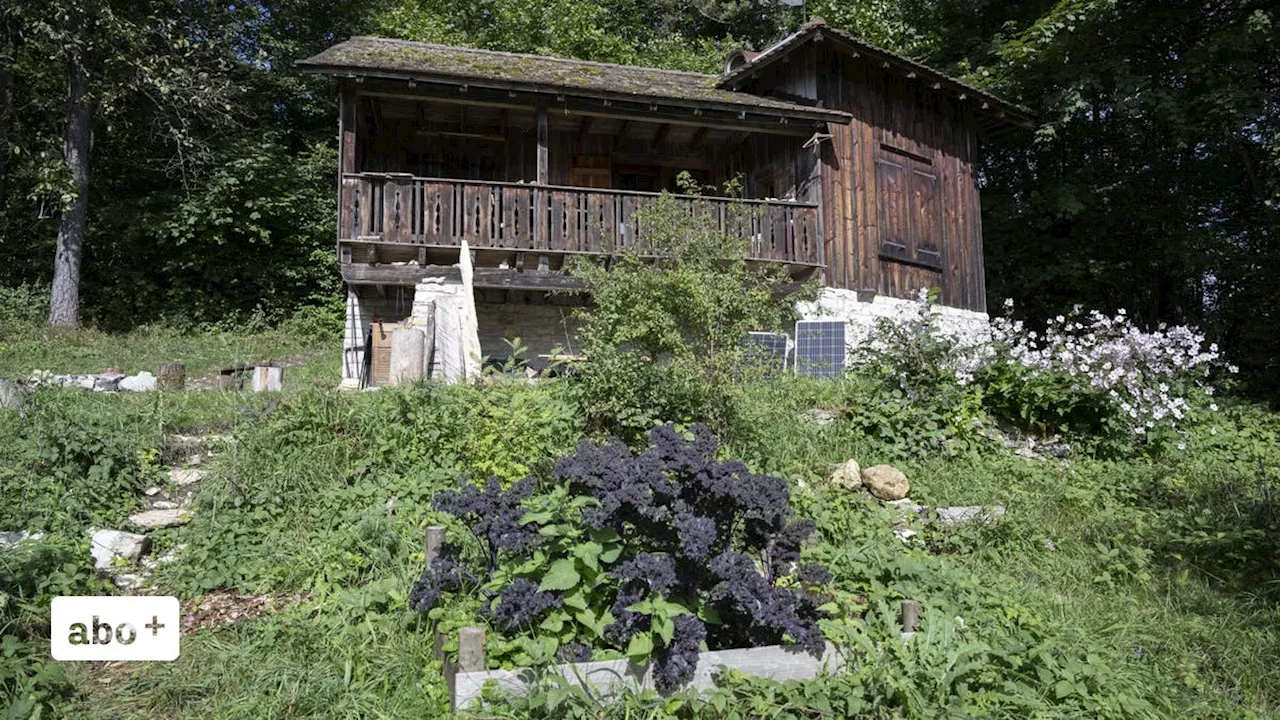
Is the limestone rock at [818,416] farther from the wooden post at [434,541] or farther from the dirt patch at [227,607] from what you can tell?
the dirt patch at [227,607]

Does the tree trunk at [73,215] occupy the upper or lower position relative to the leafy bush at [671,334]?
upper

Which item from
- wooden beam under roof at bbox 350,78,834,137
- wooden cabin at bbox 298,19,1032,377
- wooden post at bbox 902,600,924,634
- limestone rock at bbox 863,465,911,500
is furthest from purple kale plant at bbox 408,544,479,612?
wooden beam under roof at bbox 350,78,834,137

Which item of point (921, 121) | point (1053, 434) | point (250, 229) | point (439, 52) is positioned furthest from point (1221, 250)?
point (250, 229)

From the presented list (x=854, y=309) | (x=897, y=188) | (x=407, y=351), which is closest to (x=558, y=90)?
(x=407, y=351)

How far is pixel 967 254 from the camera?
43.6 feet

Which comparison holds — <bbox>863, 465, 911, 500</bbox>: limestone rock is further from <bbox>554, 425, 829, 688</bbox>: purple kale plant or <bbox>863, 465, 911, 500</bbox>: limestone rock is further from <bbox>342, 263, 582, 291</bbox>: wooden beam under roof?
<bbox>342, 263, 582, 291</bbox>: wooden beam under roof

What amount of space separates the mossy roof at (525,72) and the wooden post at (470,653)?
853 cm

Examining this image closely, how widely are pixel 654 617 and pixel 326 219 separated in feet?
52.8

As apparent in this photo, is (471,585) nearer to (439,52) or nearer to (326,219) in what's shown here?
(439,52)

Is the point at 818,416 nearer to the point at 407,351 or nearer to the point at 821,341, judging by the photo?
the point at 821,341

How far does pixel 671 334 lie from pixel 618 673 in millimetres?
3558

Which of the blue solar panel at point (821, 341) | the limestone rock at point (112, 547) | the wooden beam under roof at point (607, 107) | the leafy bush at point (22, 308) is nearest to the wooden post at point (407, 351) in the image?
the limestone rock at point (112, 547)

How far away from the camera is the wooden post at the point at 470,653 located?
291 cm

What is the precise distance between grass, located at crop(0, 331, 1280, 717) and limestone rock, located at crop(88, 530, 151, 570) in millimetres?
273
